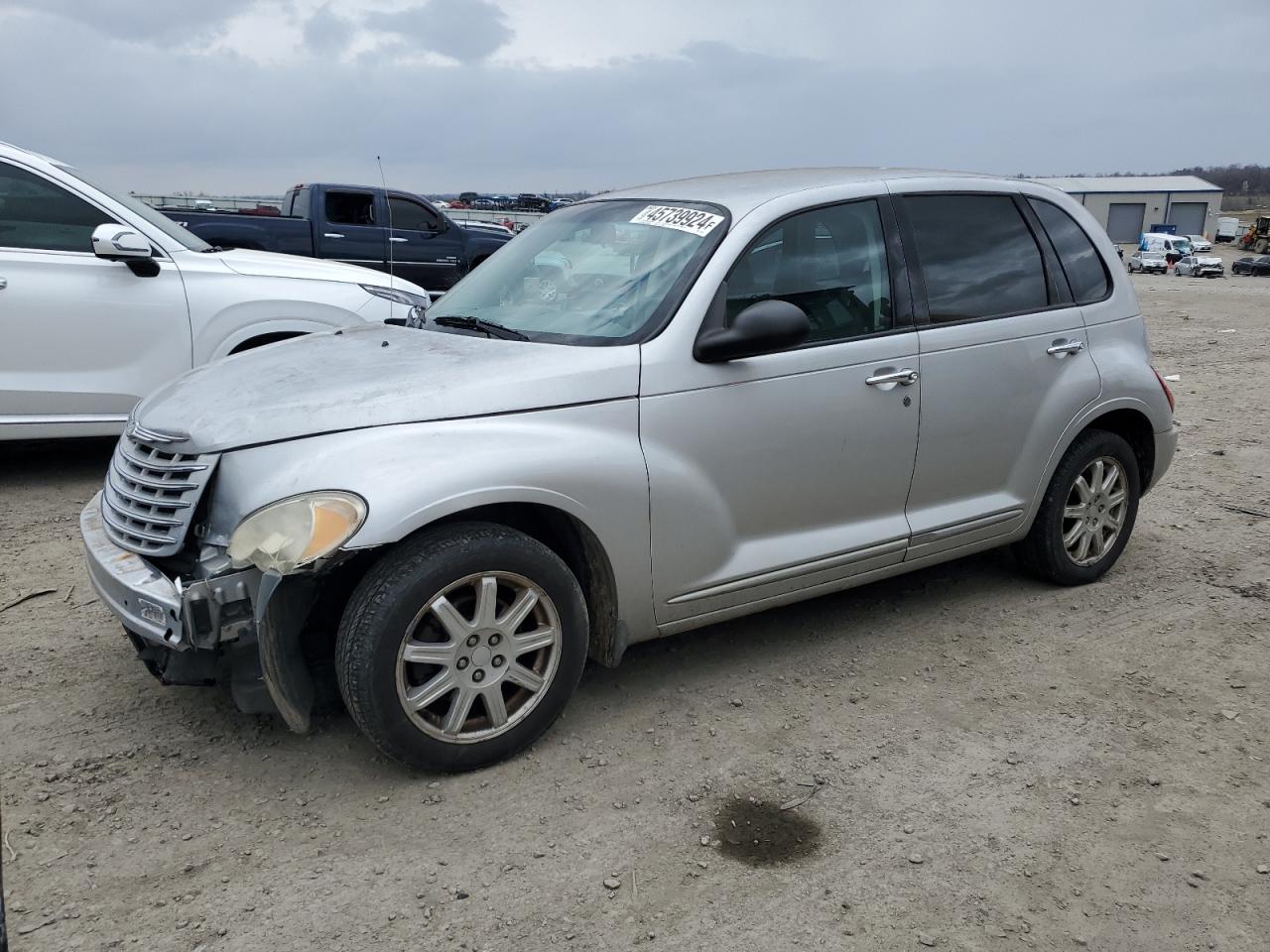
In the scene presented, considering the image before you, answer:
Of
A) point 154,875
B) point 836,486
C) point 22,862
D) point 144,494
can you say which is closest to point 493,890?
point 154,875

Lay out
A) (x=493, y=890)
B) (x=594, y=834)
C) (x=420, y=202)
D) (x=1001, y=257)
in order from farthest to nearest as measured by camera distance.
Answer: (x=420, y=202), (x=1001, y=257), (x=594, y=834), (x=493, y=890)

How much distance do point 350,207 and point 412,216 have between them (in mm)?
938

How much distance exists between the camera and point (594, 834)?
3.02 meters

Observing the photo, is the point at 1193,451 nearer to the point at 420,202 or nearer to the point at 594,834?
the point at 594,834

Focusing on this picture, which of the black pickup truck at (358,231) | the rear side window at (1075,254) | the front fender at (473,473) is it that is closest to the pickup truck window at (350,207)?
the black pickup truck at (358,231)

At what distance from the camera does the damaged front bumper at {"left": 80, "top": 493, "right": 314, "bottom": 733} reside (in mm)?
2934

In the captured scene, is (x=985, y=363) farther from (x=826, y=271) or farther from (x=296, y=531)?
(x=296, y=531)

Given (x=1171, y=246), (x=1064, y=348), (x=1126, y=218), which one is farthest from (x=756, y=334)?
(x=1126, y=218)

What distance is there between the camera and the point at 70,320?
610 centimetres

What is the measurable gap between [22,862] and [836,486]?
277 cm

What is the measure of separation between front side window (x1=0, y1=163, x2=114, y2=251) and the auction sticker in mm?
3802

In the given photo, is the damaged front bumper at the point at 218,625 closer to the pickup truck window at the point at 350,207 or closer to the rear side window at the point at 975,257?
the rear side window at the point at 975,257

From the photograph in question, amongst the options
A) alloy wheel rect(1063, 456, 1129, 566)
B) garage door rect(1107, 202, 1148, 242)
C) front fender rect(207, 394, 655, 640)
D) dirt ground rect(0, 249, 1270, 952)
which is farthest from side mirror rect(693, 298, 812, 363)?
garage door rect(1107, 202, 1148, 242)

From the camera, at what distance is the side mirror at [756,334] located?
3490 mm
